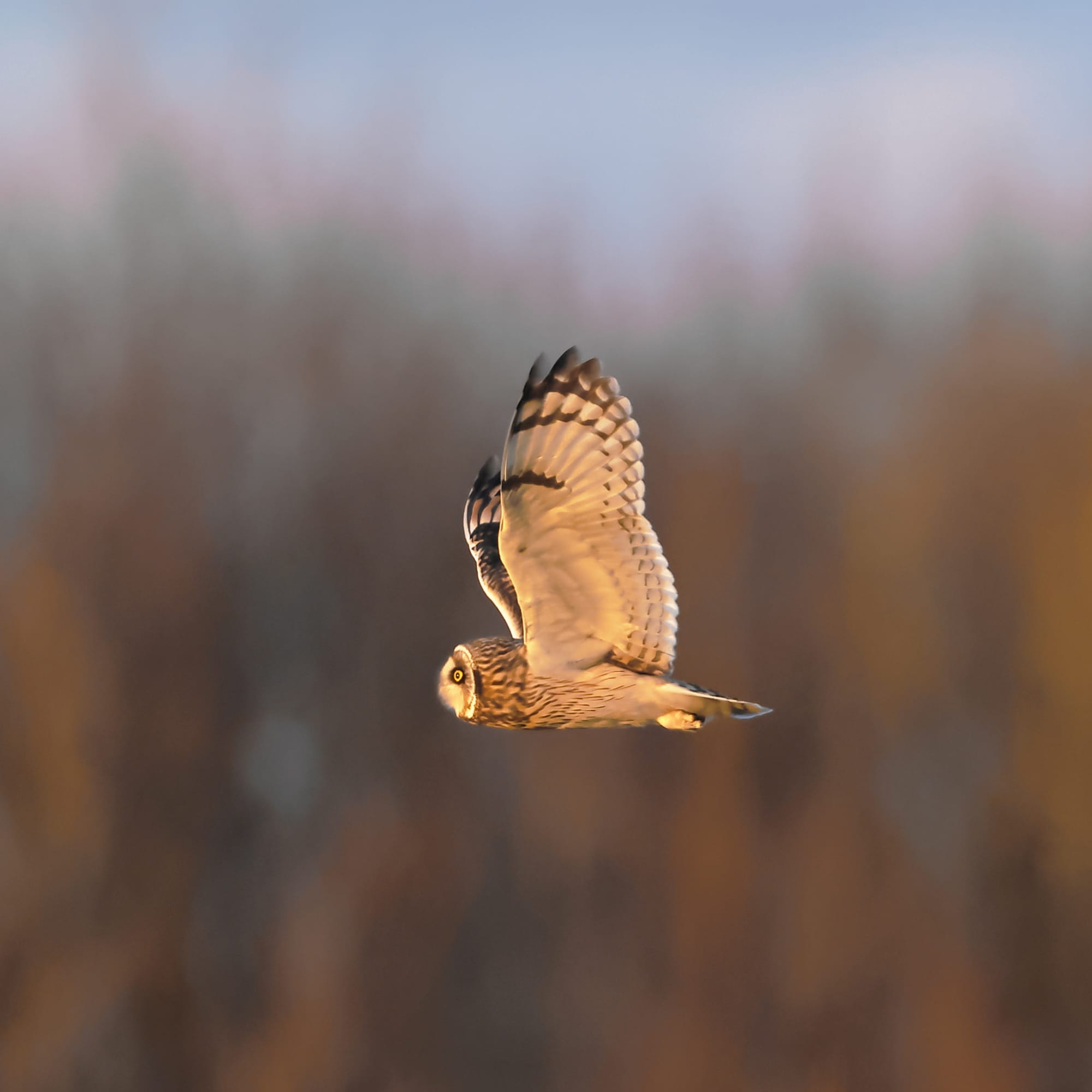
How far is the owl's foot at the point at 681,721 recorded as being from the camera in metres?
2.97

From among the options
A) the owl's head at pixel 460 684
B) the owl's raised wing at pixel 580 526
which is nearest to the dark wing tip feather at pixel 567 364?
the owl's raised wing at pixel 580 526

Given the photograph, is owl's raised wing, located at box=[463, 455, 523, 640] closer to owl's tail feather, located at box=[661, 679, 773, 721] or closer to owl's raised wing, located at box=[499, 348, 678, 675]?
owl's raised wing, located at box=[499, 348, 678, 675]

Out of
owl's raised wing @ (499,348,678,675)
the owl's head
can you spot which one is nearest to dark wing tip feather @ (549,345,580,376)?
owl's raised wing @ (499,348,678,675)

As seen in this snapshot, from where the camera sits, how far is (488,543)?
4.21 metres

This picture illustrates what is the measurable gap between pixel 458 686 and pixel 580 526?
0.62 m

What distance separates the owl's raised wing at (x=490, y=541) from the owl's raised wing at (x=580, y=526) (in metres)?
0.36

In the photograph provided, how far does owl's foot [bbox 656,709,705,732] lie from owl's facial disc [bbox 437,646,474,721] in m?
0.57

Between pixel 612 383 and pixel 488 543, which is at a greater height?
pixel 612 383

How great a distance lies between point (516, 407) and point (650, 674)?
89 centimetres

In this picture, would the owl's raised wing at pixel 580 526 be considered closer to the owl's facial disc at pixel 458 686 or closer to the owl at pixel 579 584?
the owl at pixel 579 584

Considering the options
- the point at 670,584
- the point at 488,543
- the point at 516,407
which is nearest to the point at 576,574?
the point at 670,584

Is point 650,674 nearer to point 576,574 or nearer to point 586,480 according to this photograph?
point 576,574

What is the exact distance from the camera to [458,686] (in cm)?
321

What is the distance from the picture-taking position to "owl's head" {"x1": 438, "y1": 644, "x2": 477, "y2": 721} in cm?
314
